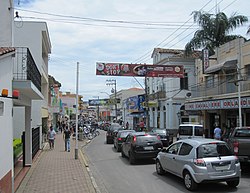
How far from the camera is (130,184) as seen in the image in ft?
36.8

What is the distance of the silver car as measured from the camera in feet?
31.4

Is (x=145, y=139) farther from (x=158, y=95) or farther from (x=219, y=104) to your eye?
(x=158, y=95)

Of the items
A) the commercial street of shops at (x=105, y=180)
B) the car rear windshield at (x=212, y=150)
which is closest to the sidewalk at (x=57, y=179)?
the commercial street of shops at (x=105, y=180)

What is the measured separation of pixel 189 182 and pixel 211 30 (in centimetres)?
2730

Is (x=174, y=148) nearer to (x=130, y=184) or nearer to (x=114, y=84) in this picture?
(x=130, y=184)

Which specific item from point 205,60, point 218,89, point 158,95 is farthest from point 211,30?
point 158,95

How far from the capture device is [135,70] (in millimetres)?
28609

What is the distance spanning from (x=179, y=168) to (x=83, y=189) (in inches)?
123

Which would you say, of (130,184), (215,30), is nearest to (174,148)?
(130,184)

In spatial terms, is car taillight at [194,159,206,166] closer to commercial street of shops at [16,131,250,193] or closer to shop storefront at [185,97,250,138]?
commercial street of shops at [16,131,250,193]

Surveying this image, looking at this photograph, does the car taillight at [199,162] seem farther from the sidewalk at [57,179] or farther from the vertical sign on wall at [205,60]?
the vertical sign on wall at [205,60]

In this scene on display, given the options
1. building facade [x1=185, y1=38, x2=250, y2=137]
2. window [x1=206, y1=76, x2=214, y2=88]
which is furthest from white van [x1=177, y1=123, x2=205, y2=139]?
window [x1=206, y1=76, x2=214, y2=88]

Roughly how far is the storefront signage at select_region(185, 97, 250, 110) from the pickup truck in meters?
9.06

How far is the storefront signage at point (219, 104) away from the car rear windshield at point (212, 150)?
1268 centimetres
